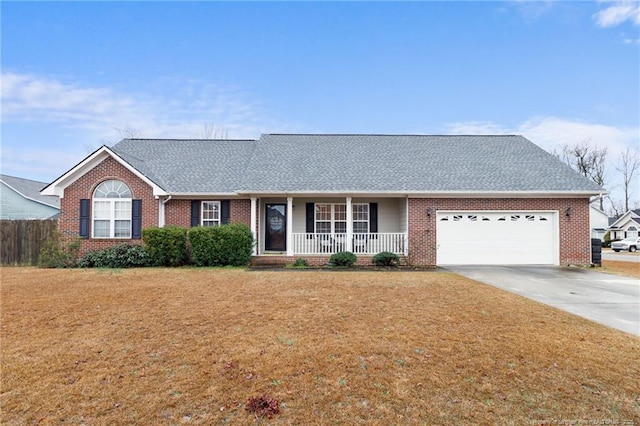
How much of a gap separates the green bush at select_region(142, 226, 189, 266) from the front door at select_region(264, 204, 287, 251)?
3.59 metres

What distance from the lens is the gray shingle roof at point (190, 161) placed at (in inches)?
584

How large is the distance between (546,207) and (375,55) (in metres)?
11.7

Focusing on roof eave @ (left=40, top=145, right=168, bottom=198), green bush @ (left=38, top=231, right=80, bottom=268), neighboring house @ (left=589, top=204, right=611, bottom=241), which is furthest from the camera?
neighboring house @ (left=589, top=204, right=611, bottom=241)

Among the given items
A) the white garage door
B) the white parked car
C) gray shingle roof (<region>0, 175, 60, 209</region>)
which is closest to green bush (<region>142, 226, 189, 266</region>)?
the white garage door

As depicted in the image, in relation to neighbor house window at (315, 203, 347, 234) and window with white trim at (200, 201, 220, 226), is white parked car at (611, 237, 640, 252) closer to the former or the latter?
neighbor house window at (315, 203, 347, 234)

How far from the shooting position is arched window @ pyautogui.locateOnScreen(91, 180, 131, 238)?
14234mm

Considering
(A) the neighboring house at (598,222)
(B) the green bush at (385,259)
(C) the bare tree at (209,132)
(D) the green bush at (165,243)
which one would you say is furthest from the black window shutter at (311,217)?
(A) the neighboring house at (598,222)

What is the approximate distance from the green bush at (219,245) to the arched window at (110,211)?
3.29m

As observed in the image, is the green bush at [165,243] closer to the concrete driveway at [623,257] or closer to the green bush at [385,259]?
the green bush at [385,259]

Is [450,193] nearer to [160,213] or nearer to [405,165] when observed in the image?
[405,165]

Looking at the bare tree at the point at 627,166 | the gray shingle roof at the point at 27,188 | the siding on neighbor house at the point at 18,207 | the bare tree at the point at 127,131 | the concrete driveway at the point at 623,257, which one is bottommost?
the concrete driveway at the point at 623,257

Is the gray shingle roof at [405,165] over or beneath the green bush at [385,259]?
over

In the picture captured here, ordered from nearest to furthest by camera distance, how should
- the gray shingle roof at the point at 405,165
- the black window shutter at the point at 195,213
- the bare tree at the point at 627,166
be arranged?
the gray shingle roof at the point at 405,165, the black window shutter at the point at 195,213, the bare tree at the point at 627,166

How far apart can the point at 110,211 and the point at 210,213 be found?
13.3 feet
